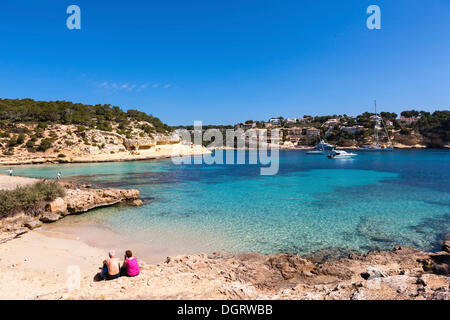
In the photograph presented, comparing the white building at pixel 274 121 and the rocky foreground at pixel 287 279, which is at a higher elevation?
the white building at pixel 274 121

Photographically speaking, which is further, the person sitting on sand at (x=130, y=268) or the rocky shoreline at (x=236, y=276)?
the person sitting on sand at (x=130, y=268)

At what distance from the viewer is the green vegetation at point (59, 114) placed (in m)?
47.3

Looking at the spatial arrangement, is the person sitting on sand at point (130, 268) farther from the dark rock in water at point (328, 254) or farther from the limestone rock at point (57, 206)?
the limestone rock at point (57, 206)

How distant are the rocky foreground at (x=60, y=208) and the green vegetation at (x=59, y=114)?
41.7 metres

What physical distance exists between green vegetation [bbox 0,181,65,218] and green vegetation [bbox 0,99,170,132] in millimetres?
42453

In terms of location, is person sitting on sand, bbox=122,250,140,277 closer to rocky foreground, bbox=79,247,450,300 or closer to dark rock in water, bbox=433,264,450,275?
rocky foreground, bbox=79,247,450,300

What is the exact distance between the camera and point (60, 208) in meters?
11.2

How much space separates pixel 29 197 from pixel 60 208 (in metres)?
1.37

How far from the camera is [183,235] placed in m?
8.95

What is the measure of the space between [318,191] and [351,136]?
8427 centimetres

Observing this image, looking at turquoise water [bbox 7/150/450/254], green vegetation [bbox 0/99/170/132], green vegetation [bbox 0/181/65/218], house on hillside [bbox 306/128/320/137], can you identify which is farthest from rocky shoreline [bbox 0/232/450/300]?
house on hillside [bbox 306/128/320/137]

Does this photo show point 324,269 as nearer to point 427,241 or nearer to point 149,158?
point 427,241

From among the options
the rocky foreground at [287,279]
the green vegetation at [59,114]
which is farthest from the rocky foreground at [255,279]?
the green vegetation at [59,114]

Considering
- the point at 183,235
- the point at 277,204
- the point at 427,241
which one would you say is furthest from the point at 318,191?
the point at 183,235
